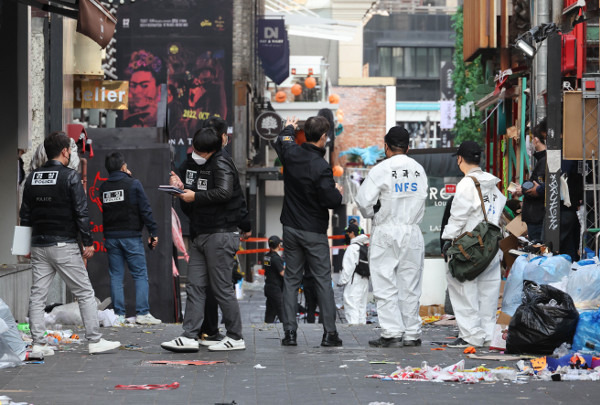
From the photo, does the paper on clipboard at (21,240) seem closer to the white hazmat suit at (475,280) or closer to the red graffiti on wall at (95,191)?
the white hazmat suit at (475,280)

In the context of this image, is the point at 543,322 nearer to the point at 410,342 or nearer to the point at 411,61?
the point at 410,342

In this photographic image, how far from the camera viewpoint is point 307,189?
9758mm

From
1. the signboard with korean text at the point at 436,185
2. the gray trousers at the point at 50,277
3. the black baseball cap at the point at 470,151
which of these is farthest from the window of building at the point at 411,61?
the gray trousers at the point at 50,277

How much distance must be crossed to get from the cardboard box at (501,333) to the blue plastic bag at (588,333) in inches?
32.2

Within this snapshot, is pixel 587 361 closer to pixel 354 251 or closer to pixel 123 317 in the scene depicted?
pixel 123 317

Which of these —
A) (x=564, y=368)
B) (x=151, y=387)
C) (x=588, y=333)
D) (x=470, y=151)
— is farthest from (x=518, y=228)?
(x=151, y=387)

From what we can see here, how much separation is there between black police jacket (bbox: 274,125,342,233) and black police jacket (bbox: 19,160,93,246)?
1.86 m

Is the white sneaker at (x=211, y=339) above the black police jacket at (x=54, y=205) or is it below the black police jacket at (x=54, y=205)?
below

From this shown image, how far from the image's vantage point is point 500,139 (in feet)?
77.2

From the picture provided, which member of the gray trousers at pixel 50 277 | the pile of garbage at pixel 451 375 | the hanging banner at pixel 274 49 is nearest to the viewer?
the pile of garbage at pixel 451 375

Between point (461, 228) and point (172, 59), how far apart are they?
26555mm

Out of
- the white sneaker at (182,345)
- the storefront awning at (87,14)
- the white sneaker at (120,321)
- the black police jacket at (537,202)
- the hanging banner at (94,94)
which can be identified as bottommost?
the white sneaker at (120,321)

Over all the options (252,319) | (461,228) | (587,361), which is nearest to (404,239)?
(461,228)

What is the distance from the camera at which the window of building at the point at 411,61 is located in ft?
287
